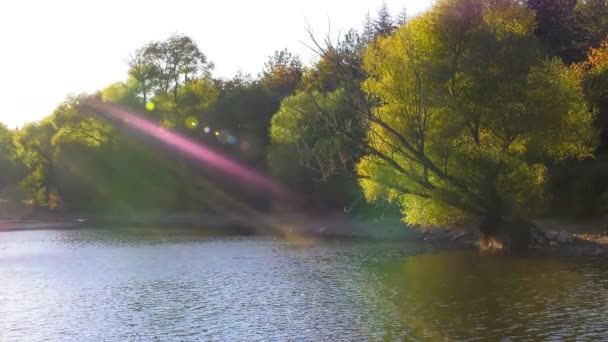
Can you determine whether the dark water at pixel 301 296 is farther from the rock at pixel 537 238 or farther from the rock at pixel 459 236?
the rock at pixel 459 236

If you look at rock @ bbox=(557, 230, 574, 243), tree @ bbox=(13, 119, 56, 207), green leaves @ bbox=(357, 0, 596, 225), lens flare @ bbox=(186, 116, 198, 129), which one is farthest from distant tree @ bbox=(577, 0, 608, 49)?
tree @ bbox=(13, 119, 56, 207)

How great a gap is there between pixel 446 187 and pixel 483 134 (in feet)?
17.7

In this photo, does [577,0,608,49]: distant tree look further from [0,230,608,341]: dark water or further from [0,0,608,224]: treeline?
[0,230,608,341]: dark water

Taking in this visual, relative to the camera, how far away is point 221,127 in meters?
94.2

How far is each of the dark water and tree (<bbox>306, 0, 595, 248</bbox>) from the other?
522cm

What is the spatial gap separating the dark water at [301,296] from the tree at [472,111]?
522 cm

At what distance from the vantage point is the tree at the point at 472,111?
47.3 meters

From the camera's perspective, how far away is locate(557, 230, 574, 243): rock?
50.2 metres

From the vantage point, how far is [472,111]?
47.6 metres

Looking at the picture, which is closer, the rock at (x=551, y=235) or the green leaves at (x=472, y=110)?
the green leaves at (x=472, y=110)

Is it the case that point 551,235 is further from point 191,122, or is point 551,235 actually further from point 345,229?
point 191,122

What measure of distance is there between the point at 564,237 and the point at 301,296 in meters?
26.3

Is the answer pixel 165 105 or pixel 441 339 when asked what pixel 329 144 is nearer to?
pixel 165 105

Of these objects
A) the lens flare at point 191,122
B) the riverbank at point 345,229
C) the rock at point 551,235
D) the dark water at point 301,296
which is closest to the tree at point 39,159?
the riverbank at point 345,229
